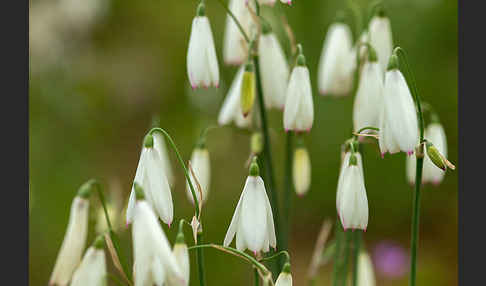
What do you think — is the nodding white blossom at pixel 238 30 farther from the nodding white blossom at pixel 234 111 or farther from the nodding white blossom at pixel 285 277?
the nodding white blossom at pixel 285 277

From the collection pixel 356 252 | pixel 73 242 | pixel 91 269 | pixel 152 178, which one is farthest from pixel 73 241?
pixel 356 252

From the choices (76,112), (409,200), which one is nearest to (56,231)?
(76,112)

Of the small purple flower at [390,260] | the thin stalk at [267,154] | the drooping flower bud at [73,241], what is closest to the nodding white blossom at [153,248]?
the drooping flower bud at [73,241]

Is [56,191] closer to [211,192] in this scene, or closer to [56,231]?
[56,231]

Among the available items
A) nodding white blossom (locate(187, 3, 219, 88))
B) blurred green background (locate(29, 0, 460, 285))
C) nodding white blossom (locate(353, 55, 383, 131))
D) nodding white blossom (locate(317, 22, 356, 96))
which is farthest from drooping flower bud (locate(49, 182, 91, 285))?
Result: blurred green background (locate(29, 0, 460, 285))

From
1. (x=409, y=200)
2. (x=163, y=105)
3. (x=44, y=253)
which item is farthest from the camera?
(x=163, y=105)

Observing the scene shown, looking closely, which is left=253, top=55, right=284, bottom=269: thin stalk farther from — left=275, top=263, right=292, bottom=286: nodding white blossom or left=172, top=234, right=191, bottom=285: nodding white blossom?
left=172, top=234, right=191, bottom=285: nodding white blossom
